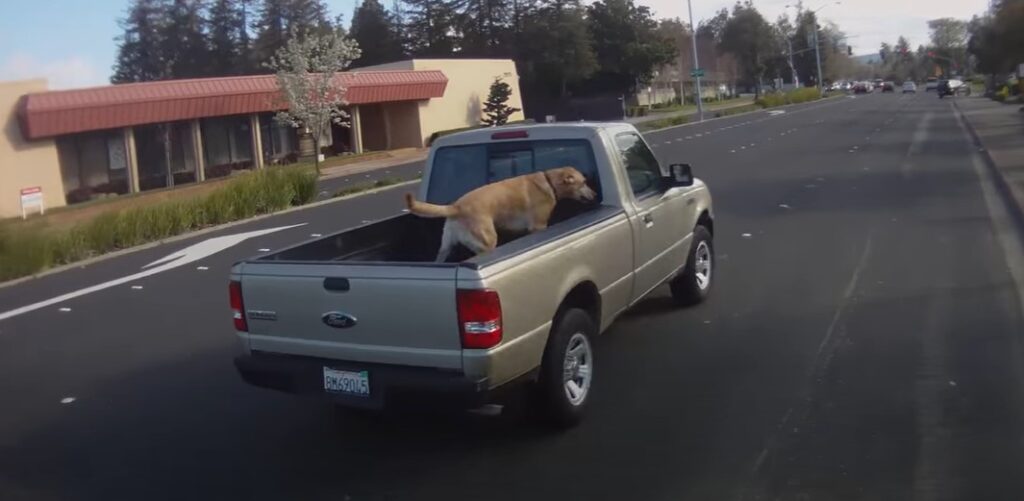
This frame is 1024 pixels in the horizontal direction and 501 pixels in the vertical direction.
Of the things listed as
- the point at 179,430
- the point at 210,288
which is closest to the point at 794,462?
the point at 179,430

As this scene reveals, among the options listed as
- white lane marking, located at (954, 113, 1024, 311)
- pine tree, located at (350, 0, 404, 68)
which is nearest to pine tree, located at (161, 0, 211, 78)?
pine tree, located at (350, 0, 404, 68)

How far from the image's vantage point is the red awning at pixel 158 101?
36844mm

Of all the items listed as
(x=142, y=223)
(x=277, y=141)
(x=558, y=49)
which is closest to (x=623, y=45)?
(x=558, y=49)

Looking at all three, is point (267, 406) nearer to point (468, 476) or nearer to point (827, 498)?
point (468, 476)

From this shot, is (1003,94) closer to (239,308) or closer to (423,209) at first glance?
(423,209)

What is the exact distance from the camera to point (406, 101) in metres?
53.3

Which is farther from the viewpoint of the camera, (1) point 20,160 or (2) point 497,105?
(2) point 497,105

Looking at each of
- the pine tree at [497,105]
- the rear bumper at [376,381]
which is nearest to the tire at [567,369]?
the rear bumper at [376,381]

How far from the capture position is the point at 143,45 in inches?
3455

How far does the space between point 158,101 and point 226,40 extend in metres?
51.3

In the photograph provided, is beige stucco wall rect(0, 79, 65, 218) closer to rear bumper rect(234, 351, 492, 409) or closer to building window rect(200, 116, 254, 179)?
building window rect(200, 116, 254, 179)

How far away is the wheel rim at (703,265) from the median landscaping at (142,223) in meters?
9.46

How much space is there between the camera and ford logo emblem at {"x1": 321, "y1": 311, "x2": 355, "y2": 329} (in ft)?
19.2

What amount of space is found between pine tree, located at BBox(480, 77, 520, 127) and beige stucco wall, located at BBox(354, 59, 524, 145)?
75 cm
